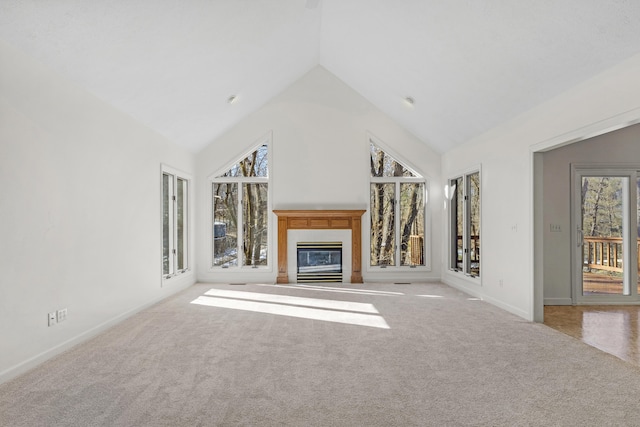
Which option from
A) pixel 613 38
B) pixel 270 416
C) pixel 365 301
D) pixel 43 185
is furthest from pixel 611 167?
pixel 43 185

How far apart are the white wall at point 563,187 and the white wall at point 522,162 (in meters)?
0.73

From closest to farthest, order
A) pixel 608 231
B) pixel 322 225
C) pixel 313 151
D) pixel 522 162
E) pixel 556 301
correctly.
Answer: pixel 522 162 → pixel 556 301 → pixel 608 231 → pixel 322 225 → pixel 313 151

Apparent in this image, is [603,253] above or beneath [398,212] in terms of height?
beneath

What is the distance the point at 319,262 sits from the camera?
7512 mm

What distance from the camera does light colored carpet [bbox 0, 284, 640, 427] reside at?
2398mm

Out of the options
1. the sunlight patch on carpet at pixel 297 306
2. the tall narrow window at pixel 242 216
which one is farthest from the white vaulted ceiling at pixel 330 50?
the sunlight patch on carpet at pixel 297 306

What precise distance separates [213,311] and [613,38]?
4.94 metres

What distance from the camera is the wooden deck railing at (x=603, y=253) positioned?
5801 millimetres

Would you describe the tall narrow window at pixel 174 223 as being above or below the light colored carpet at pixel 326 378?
above

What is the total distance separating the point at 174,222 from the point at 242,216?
4.56ft

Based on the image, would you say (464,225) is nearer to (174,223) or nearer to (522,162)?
(522,162)

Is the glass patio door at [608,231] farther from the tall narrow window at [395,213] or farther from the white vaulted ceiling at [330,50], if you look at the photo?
the tall narrow window at [395,213]

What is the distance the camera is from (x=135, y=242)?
5.05 meters

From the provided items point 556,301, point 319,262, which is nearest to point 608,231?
point 556,301
